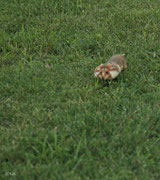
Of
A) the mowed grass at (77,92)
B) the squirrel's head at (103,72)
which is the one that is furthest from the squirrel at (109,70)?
the mowed grass at (77,92)

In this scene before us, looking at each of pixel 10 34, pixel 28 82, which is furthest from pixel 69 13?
pixel 28 82

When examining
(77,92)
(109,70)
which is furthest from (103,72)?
(77,92)

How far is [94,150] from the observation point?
3.41 meters

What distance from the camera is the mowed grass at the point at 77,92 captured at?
3.27 m

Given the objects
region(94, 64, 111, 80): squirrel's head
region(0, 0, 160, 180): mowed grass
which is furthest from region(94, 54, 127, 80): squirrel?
region(0, 0, 160, 180): mowed grass

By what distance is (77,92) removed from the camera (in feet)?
14.4

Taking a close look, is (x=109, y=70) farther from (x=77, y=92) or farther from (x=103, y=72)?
(x=77, y=92)

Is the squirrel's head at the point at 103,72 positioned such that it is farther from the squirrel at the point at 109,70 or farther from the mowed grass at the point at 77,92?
the mowed grass at the point at 77,92

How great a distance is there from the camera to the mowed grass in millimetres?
3270

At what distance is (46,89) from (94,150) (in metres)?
1.45

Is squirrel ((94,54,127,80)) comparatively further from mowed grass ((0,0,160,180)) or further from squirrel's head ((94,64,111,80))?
mowed grass ((0,0,160,180))

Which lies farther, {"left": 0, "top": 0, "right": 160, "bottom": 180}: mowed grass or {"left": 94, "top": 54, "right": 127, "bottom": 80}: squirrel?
{"left": 94, "top": 54, "right": 127, "bottom": 80}: squirrel

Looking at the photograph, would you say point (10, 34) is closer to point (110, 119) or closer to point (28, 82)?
point (28, 82)

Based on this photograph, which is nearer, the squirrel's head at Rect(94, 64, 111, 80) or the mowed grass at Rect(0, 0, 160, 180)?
the mowed grass at Rect(0, 0, 160, 180)
